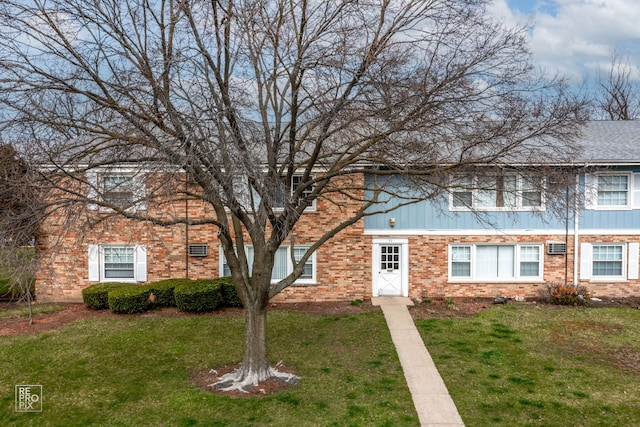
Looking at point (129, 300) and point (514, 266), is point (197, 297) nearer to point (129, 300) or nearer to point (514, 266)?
point (129, 300)

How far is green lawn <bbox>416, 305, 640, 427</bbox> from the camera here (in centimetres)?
840

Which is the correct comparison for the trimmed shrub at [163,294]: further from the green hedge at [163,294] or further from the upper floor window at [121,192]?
the upper floor window at [121,192]

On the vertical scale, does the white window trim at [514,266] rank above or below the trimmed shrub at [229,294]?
above

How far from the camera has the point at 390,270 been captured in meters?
16.9

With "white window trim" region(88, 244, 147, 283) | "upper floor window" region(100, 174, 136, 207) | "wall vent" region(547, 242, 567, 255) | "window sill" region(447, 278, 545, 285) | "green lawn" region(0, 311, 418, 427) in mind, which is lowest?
"green lawn" region(0, 311, 418, 427)

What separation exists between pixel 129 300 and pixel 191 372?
5.66 metres

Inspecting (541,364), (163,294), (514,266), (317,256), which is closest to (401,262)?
(317,256)

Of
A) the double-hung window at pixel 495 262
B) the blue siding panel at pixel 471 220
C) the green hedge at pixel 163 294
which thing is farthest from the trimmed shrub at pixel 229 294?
the double-hung window at pixel 495 262

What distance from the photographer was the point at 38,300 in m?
17.1

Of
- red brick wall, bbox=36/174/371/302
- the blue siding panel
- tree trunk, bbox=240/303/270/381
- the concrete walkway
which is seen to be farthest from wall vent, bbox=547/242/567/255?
tree trunk, bbox=240/303/270/381

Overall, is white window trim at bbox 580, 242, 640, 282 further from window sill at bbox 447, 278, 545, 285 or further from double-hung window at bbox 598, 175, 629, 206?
window sill at bbox 447, 278, 545, 285

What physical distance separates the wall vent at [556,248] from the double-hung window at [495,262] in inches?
12.2

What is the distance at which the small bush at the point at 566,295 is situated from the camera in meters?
15.9

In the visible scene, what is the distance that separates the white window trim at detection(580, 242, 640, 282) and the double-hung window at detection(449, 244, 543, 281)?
141cm
